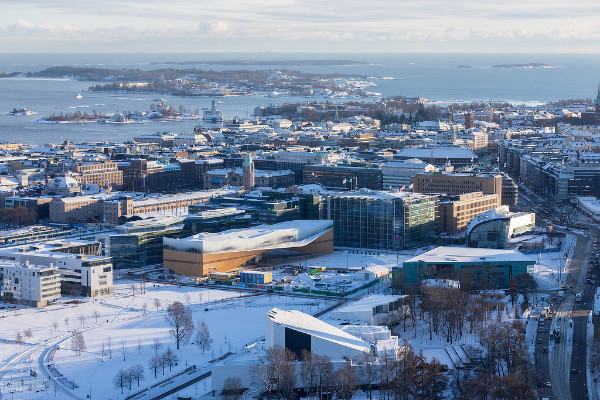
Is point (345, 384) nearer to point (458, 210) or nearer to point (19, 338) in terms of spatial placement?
point (19, 338)

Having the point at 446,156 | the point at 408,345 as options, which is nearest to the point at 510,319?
the point at 408,345

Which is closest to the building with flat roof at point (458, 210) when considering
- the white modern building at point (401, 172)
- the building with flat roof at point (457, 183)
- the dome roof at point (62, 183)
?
the building with flat roof at point (457, 183)

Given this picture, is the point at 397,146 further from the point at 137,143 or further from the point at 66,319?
the point at 66,319

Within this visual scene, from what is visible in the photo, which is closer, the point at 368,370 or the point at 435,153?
the point at 368,370

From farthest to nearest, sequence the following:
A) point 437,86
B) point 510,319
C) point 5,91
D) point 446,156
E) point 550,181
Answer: point 437,86 < point 5,91 < point 446,156 < point 550,181 < point 510,319

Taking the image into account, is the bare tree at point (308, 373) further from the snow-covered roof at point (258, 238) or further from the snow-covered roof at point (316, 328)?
the snow-covered roof at point (258, 238)

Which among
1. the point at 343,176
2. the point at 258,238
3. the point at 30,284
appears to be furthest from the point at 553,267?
the point at 343,176
